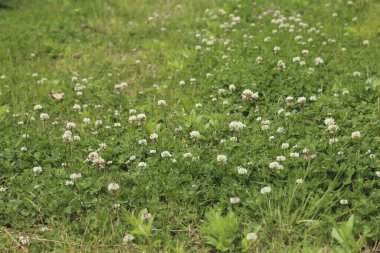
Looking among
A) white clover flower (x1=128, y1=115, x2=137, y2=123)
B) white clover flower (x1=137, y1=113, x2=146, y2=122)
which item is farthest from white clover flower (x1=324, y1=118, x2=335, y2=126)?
white clover flower (x1=128, y1=115, x2=137, y2=123)

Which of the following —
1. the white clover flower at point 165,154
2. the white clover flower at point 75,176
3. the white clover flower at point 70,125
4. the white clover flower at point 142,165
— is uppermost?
the white clover flower at point 165,154

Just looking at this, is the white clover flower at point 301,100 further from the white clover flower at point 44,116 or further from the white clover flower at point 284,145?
the white clover flower at point 44,116

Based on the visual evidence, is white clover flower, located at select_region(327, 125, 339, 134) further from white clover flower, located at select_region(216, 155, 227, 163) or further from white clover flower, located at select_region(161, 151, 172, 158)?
white clover flower, located at select_region(161, 151, 172, 158)

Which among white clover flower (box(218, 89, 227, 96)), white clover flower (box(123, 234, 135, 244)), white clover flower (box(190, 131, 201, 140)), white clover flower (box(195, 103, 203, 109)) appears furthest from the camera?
white clover flower (box(218, 89, 227, 96))

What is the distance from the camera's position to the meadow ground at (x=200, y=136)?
158 inches

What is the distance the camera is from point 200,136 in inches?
203

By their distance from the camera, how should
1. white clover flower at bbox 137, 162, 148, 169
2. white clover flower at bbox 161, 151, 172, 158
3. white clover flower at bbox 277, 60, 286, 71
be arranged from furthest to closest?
white clover flower at bbox 277, 60, 286, 71
white clover flower at bbox 161, 151, 172, 158
white clover flower at bbox 137, 162, 148, 169

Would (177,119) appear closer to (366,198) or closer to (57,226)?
(57,226)

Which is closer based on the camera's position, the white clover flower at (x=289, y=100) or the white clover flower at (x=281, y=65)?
the white clover flower at (x=289, y=100)

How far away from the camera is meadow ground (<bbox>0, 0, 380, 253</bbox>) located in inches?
158

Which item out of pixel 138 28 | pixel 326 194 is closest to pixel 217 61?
pixel 138 28

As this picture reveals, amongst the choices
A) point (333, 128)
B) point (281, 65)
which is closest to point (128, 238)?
point (333, 128)

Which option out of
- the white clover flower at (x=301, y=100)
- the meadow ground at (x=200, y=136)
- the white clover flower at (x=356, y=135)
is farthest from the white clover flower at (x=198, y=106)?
the white clover flower at (x=356, y=135)

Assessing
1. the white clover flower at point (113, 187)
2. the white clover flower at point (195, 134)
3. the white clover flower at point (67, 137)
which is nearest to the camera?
the white clover flower at point (113, 187)
